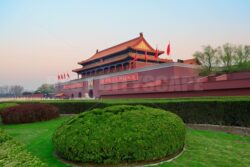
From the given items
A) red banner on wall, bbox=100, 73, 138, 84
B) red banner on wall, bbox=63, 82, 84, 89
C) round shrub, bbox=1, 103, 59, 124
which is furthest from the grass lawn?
red banner on wall, bbox=63, 82, 84, 89

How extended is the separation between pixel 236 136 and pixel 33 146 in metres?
5.57

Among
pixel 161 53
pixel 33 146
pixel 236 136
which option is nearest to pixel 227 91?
pixel 236 136

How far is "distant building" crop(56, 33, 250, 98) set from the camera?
12812 mm

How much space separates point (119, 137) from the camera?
12.4 ft

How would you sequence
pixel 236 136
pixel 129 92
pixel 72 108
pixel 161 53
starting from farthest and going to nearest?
pixel 161 53 → pixel 129 92 → pixel 72 108 → pixel 236 136

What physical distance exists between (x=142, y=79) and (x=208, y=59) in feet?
27.2

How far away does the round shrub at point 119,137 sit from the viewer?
3.69m

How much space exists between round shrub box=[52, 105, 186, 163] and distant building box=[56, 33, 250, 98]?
8222 millimetres

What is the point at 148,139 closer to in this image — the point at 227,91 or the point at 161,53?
the point at 227,91

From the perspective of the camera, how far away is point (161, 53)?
37.2 m

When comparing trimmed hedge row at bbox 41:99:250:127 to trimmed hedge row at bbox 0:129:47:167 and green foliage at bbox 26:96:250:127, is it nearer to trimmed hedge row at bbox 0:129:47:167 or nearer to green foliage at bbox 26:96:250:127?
green foliage at bbox 26:96:250:127

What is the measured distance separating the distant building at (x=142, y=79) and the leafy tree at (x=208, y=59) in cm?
155

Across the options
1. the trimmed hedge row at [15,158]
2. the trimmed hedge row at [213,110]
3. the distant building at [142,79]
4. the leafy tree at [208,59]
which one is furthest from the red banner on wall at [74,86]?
the trimmed hedge row at [15,158]

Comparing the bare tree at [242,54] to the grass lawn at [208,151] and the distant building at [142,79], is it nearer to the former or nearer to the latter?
the distant building at [142,79]
